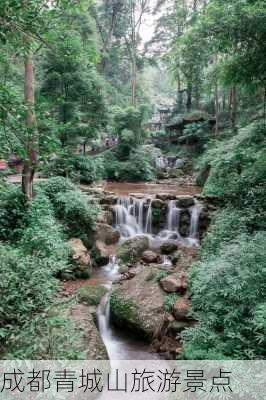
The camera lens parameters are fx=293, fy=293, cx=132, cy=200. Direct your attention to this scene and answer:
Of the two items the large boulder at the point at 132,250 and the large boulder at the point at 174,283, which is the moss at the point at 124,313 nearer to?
the large boulder at the point at 174,283

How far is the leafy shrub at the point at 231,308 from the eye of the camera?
3617 mm

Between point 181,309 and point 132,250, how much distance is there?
326cm

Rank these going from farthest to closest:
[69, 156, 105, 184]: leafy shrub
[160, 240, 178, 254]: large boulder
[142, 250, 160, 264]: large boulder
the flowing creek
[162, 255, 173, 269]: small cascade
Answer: [69, 156, 105, 184]: leafy shrub → [160, 240, 178, 254]: large boulder → [142, 250, 160, 264]: large boulder → [162, 255, 173, 269]: small cascade → the flowing creek

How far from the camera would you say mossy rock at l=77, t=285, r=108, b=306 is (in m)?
5.89

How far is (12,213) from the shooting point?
23.4 feet

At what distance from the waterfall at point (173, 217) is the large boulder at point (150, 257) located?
7.58 feet

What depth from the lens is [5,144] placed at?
3.30m

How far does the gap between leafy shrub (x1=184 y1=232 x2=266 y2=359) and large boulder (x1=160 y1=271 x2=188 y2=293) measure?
73 cm

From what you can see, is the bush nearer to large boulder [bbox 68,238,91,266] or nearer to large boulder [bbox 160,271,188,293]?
large boulder [bbox 68,238,91,266]

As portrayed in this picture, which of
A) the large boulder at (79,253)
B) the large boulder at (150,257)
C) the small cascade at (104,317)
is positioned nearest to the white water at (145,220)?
the large boulder at (150,257)

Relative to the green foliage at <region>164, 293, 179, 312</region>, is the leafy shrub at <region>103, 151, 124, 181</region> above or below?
above

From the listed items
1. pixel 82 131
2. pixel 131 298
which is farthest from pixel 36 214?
pixel 82 131

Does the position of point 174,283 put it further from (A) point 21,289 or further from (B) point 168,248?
(A) point 21,289

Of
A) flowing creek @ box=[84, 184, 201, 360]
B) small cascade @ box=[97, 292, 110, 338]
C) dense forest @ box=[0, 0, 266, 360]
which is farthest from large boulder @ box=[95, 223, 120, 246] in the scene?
small cascade @ box=[97, 292, 110, 338]
